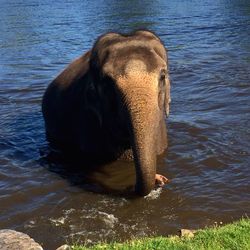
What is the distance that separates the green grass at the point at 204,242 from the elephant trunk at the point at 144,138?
670mm

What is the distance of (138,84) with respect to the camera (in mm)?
6207

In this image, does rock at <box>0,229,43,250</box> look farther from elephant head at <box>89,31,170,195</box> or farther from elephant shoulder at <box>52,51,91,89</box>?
elephant shoulder at <box>52,51,91,89</box>

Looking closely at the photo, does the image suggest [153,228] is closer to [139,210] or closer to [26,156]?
[139,210]

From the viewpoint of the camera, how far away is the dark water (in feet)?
21.2

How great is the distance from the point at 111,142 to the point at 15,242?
8.91 ft

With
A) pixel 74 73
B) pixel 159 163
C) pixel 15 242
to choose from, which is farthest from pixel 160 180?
pixel 74 73

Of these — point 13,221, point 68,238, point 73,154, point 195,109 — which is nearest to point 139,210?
point 68,238

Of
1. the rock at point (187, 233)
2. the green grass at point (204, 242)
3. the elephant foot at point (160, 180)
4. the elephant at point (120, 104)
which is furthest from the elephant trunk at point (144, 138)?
the elephant foot at point (160, 180)

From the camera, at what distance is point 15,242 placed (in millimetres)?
5281

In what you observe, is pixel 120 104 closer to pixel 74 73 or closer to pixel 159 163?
pixel 159 163

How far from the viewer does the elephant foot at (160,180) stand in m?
7.21

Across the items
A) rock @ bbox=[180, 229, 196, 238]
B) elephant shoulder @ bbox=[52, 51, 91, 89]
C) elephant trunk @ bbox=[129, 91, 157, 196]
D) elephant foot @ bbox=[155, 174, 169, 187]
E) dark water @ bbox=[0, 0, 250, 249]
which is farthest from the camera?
elephant shoulder @ bbox=[52, 51, 91, 89]

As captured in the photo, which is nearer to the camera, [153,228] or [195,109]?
[153,228]

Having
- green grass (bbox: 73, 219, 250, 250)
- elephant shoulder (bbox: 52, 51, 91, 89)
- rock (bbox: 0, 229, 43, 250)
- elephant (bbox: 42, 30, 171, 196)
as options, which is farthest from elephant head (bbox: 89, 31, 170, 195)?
elephant shoulder (bbox: 52, 51, 91, 89)
